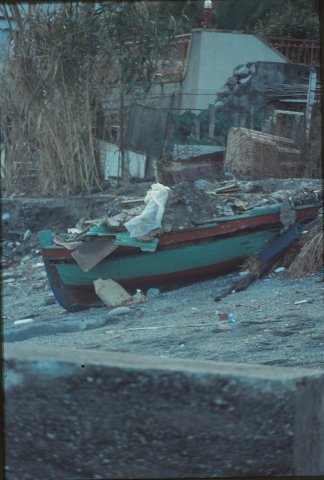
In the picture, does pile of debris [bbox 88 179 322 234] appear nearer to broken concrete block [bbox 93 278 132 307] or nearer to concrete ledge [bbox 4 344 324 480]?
broken concrete block [bbox 93 278 132 307]

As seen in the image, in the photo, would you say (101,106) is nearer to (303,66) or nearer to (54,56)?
(54,56)

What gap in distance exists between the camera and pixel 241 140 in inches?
474

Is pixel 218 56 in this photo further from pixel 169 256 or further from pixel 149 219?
pixel 149 219

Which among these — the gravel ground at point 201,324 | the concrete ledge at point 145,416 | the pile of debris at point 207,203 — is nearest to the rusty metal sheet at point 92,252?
the pile of debris at point 207,203

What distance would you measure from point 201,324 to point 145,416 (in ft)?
14.6

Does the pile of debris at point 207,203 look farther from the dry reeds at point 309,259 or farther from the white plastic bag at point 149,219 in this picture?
the dry reeds at point 309,259

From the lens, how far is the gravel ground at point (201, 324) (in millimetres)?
6020

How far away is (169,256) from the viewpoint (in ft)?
30.3

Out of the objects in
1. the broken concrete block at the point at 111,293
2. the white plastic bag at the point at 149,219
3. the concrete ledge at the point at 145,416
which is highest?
the concrete ledge at the point at 145,416

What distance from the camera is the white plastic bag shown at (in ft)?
28.9

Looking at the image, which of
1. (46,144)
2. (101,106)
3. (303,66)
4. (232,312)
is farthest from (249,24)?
(232,312)

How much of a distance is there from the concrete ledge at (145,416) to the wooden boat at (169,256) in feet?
19.6

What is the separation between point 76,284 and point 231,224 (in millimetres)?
1964

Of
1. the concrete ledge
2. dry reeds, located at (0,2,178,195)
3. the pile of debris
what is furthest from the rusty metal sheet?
the concrete ledge
